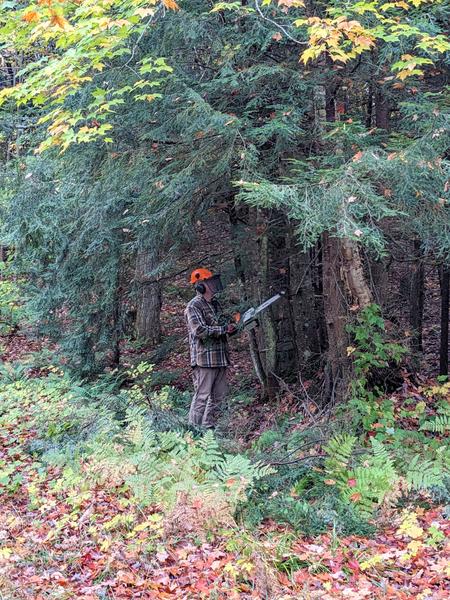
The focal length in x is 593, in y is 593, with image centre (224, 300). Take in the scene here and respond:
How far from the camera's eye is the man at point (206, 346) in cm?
834

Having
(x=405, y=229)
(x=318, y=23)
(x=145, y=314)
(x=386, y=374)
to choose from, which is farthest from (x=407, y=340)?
(x=145, y=314)

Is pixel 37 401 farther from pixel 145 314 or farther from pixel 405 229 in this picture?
pixel 405 229

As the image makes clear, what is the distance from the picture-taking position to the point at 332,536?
496 centimetres

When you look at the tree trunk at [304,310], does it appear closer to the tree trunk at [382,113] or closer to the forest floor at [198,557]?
the tree trunk at [382,113]

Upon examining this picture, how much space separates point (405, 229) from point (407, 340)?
1677mm

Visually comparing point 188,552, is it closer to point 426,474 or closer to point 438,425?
point 426,474

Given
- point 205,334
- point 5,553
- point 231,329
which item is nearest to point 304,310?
point 231,329

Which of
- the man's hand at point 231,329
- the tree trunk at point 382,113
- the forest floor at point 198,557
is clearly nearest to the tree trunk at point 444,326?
the tree trunk at point 382,113

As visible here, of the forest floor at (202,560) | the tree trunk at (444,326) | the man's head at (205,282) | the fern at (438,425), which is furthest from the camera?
the tree trunk at (444,326)

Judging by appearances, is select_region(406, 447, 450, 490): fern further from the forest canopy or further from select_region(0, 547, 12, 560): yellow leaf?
select_region(0, 547, 12, 560): yellow leaf

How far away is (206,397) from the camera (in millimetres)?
8625

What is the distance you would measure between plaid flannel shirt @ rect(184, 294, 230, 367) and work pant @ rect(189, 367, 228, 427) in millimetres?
157

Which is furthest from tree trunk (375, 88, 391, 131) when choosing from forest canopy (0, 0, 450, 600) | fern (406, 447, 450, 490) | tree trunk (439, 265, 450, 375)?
fern (406, 447, 450, 490)

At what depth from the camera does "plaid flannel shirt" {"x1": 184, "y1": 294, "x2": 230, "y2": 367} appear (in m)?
8.30
